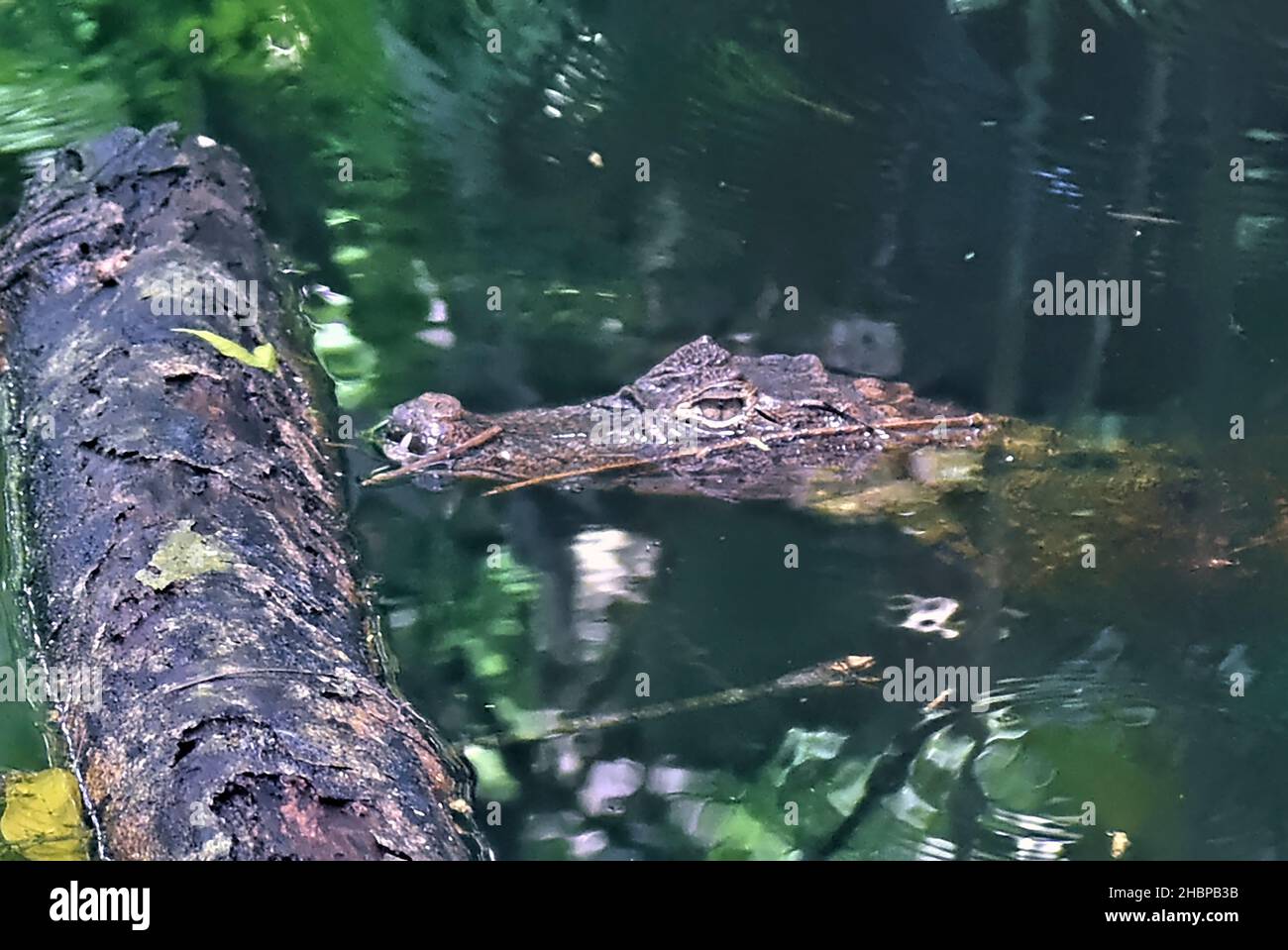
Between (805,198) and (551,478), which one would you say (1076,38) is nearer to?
(805,198)

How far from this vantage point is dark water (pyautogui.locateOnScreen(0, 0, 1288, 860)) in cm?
268

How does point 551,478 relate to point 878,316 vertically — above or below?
below

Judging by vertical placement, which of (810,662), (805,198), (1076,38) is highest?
(1076,38)

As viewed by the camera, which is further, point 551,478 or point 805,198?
point 805,198

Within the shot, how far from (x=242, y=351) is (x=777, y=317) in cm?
161

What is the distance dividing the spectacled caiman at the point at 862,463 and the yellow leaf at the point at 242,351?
0.37 m

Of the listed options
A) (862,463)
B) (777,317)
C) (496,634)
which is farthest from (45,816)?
(777,317)

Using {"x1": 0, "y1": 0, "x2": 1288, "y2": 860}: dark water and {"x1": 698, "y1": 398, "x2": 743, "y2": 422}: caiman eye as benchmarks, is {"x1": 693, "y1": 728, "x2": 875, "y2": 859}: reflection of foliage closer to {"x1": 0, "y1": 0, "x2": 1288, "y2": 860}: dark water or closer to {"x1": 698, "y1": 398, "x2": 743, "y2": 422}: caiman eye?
{"x1": 0, "y1": 0, "x2": 1288, "y2": 860}: dark water

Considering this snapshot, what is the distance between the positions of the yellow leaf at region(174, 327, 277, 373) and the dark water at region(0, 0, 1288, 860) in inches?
11.6

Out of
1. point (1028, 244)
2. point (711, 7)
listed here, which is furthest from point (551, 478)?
point (711, 7)

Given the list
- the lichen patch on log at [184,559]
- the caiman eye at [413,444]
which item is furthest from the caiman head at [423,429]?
the lichen patch on log at [184,559]

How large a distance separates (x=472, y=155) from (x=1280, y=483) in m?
2.78

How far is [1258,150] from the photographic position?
157 inches

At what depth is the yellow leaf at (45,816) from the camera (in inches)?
90.4
